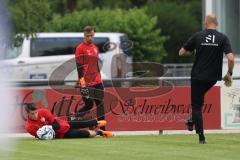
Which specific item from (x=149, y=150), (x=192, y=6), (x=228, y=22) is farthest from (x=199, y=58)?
(x=192, y=6)

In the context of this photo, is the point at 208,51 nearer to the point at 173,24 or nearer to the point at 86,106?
the point at 86,106

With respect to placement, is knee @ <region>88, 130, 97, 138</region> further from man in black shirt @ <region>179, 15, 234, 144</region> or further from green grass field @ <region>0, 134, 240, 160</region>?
man in black shirt @ <region>179, 15, 234, 144</region>

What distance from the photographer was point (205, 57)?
1321cm

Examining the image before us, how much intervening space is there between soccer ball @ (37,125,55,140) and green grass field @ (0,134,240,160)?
18 centimetres

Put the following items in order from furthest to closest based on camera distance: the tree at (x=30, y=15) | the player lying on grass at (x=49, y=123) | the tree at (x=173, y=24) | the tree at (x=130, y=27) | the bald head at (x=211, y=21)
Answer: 1. the tree at (x=173, y=24)
2. the tree at (x=130, y=27)
3. the tree at (x=30, y=15)
4. the player lying on grass at (x=49, y=123)
5. the bald head at (x=211, y=21)

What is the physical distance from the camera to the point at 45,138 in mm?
14477

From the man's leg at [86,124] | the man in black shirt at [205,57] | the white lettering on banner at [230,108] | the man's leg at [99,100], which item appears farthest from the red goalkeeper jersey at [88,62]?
the white lettering on banner at [230,108]

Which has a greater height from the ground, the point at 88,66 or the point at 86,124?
the point at 88,66

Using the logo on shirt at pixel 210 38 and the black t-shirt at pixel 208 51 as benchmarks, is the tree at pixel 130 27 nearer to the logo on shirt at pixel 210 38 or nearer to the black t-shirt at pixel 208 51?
the black t-shirt at pixel 208 51

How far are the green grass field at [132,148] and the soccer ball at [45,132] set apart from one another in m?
0.18

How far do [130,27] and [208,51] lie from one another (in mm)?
28132

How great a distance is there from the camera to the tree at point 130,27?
40678 mm

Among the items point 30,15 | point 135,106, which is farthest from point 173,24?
point 135,106

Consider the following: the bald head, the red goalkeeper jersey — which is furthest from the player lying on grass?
the bald head
